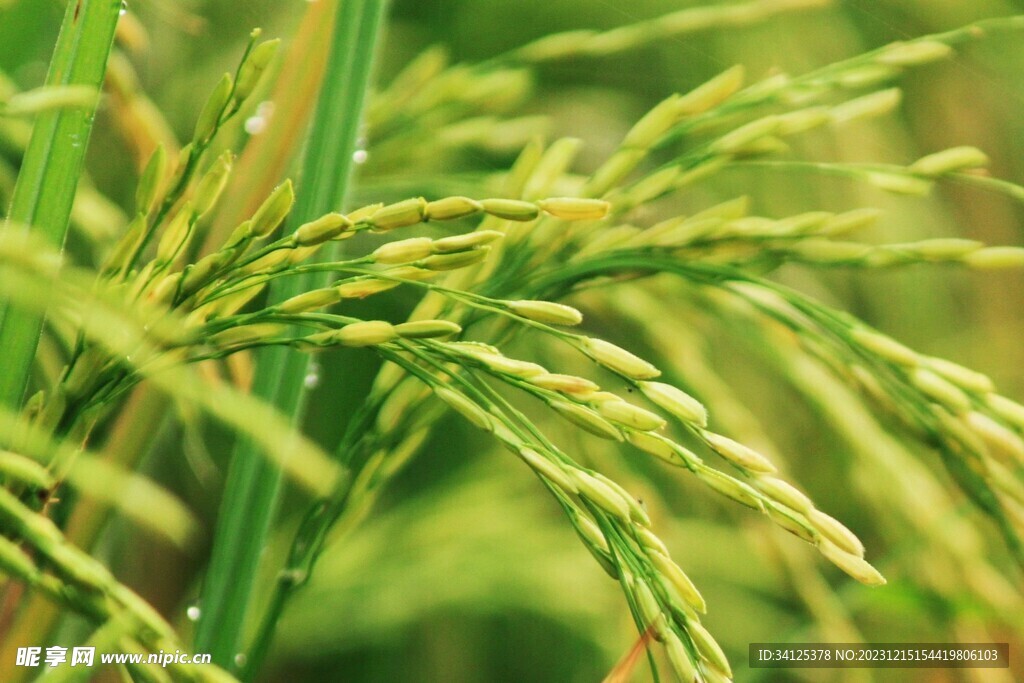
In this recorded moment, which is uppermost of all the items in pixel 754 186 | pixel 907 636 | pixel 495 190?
pixel 754 186

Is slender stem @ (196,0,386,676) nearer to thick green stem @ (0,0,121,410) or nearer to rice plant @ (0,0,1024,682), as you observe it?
rice plant @ (0,0,1024,682)

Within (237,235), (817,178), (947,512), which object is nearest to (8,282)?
(237,235)

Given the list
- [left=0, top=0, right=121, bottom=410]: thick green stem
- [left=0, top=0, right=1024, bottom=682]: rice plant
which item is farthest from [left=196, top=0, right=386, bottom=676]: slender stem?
[left=0, top=0, right=121, bottom=410]: thick green stem

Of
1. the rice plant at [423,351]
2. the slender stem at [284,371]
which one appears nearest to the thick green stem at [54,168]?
the rice plant at [423,351]

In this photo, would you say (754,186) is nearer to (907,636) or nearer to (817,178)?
(817,178)

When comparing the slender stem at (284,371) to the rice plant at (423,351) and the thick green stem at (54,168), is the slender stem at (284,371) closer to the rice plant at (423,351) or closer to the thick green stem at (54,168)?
the rice plant at (423,351)
